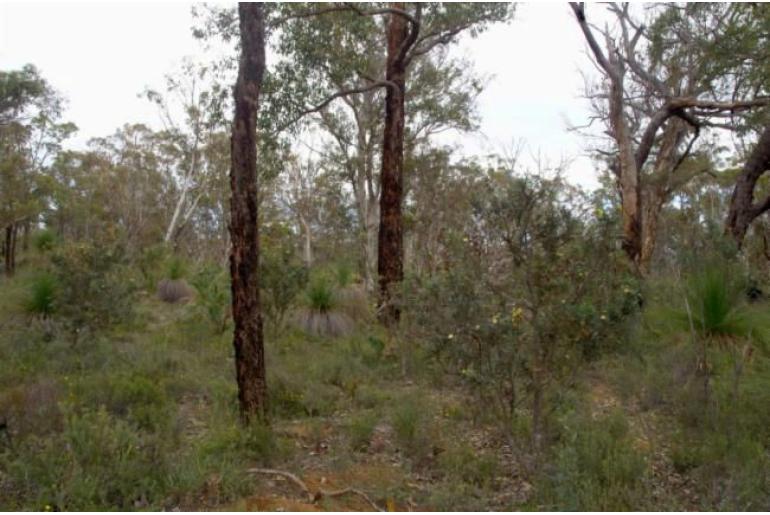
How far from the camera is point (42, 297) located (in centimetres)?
1001

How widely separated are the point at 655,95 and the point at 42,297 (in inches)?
503

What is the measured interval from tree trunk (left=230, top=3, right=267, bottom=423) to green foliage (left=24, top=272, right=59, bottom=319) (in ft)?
17.1

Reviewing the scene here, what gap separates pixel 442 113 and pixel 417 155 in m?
3.17

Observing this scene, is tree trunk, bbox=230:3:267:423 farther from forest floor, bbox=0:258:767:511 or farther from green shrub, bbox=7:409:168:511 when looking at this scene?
green shrub, bbox=7:409:168:511

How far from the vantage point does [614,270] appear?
5.79 metres

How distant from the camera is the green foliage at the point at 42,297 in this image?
32.5 feet

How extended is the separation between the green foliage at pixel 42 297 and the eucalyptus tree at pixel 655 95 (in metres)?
8.17

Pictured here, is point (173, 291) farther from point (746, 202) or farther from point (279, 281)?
point (746, 202)

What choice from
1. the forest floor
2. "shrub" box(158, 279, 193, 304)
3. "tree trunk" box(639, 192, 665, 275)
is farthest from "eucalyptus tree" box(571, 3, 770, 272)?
"shrub" box(158, 279, 193, 304)

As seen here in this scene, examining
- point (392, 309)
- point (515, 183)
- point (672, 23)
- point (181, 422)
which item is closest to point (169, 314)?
point (392, 309)

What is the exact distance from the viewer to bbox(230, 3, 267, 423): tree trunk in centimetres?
584

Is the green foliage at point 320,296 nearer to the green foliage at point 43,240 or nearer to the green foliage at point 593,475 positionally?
the green foliage at point 593,475

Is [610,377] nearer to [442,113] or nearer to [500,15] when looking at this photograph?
[500,15]

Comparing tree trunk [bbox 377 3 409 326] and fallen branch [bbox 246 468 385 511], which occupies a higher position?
tree trunk [bbox 377 3 409 326]
